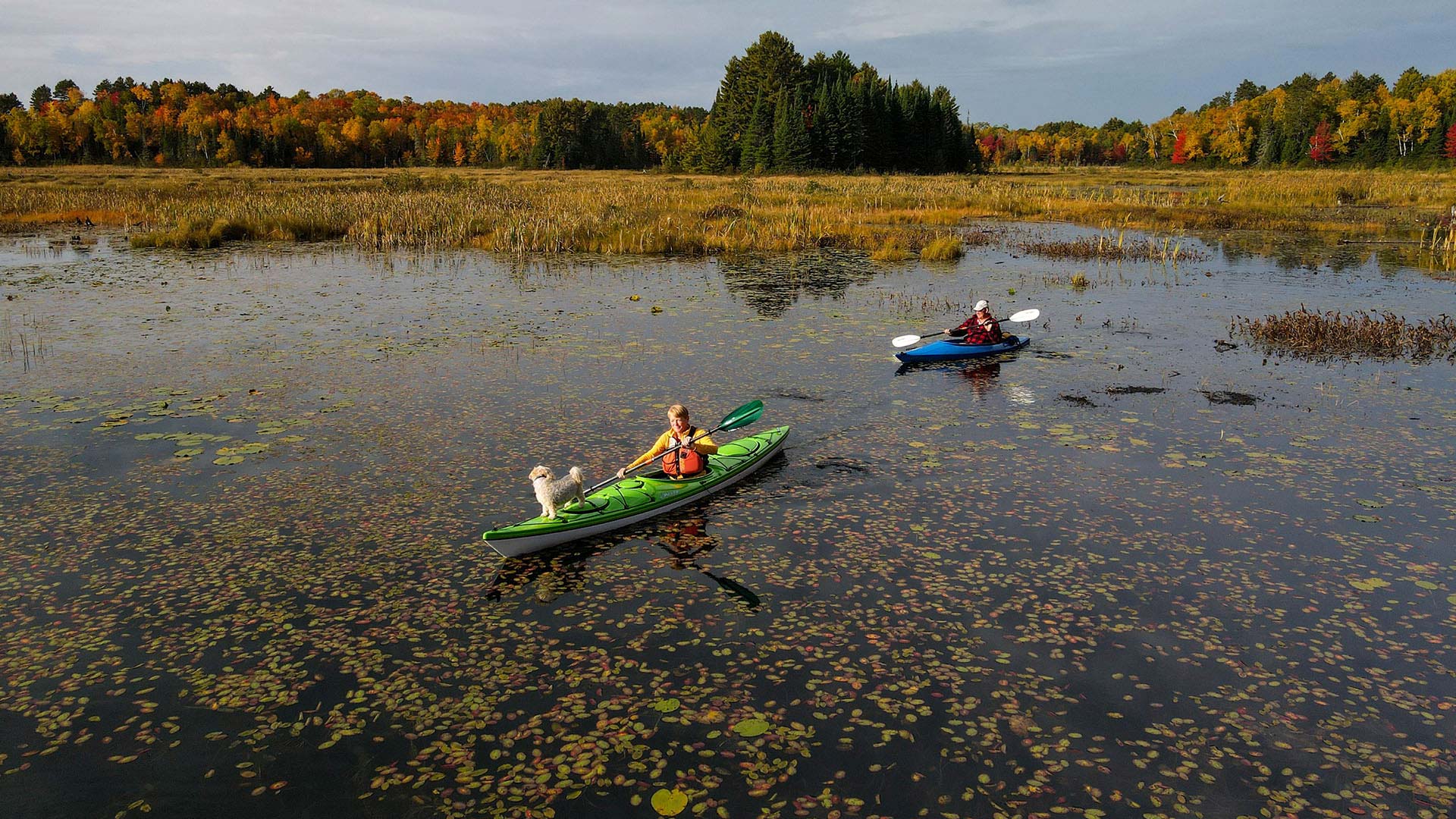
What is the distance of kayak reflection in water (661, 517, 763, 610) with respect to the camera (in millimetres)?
6805

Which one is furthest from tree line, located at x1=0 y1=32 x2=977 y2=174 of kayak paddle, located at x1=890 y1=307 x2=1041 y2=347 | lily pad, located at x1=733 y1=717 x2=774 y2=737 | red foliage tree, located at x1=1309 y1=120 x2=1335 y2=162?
lily pad, located at x1=733 y1=717 x2=774 y2=737

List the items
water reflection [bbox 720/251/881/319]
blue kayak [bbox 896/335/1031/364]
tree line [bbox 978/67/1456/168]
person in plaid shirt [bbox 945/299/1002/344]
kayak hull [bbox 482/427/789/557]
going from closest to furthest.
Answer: kayak hull [bbox 482/427/789/557]
blue kayak [bbox 896/335/1031/364]
person in plaid shirt [bbox 945/299/1002/344]
water reflection [bbox 720/251/881/319]
tree line [bbox 978/67/1456/168]

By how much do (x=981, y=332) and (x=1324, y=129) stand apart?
301ft

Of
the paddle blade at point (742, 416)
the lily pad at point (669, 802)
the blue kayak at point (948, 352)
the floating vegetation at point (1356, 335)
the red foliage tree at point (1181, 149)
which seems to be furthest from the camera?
the red foliage tree at point (1181, 149)

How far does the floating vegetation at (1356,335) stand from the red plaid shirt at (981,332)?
4803 millimetres

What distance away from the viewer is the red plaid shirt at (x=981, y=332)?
48.9 feet

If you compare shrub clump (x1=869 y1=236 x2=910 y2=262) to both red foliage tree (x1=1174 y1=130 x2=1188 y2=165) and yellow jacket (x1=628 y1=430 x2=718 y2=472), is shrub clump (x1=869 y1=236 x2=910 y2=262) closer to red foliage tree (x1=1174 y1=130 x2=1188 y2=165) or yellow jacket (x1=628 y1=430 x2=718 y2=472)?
yellow jacket (x1=628 y1=430 x2=718 y2=472)

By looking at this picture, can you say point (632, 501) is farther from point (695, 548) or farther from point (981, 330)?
point (981, 330)

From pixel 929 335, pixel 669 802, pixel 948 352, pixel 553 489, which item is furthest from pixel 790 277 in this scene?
pixel 669 802

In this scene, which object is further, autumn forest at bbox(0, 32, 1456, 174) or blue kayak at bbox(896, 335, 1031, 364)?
autumn forest at bbox(0, 32, 1456, 174)

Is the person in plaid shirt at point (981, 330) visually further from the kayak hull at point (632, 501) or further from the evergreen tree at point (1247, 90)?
the evergreen tree at point (1247, 90)

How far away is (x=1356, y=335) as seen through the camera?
1527 centimetres

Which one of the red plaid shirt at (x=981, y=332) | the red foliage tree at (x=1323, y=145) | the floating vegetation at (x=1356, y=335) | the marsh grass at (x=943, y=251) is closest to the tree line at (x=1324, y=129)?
the red foliage tree at (x=1323, y=145)

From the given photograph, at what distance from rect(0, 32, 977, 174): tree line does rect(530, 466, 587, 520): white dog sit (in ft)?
204
